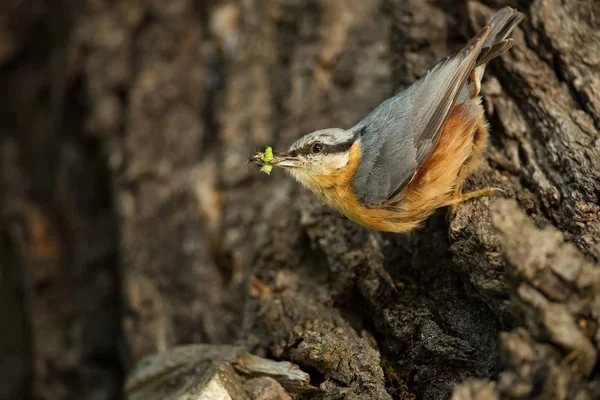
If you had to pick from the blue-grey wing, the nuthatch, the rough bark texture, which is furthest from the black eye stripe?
the rough bark texture

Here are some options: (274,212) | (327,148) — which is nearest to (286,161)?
(327,148)

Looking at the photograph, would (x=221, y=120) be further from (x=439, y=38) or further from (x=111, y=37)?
(x=439, y=38)

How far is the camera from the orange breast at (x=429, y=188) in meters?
3.75

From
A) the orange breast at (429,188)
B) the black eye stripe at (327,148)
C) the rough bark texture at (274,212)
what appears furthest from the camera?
the black eye stripe at (327,148)

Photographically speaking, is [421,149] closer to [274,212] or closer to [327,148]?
[327,148]

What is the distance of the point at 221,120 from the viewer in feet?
17.3

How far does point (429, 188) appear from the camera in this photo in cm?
377

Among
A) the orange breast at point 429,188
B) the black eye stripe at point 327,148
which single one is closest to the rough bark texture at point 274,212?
the orange breast at point 429,188

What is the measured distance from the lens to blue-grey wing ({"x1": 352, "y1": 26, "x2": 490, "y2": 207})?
378 cm

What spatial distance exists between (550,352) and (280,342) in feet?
4.97

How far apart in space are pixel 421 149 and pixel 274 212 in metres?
1.25

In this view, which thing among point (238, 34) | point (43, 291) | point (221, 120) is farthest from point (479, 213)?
point (43, 291)

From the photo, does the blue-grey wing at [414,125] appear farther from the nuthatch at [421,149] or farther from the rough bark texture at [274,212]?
the rough bark texture at [274,212]

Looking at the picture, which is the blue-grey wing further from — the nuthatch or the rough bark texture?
the rough bark texture
